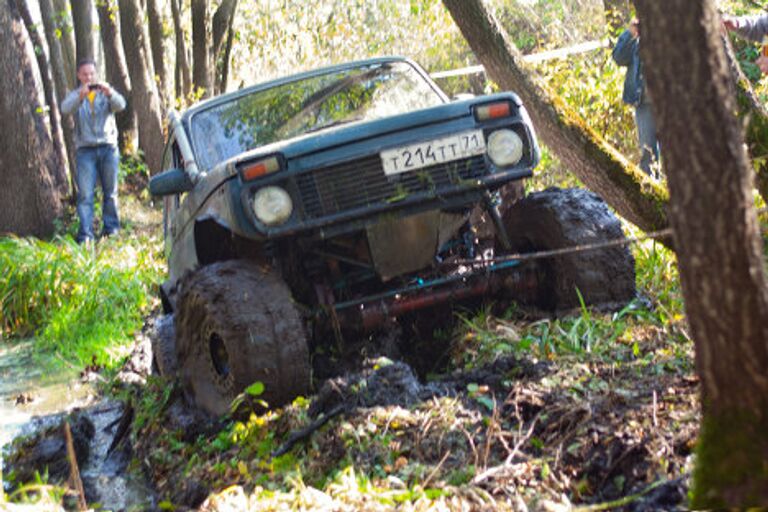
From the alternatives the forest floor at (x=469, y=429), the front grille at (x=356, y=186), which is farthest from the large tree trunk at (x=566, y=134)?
the front grille at (x=356, y=186)

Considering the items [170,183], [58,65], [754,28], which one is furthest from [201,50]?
[170,183]

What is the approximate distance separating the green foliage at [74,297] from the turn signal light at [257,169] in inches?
138

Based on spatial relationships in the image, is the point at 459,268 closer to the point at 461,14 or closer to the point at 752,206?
the point at 461,14

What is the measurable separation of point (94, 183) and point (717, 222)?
10.1 metres

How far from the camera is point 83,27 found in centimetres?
1399

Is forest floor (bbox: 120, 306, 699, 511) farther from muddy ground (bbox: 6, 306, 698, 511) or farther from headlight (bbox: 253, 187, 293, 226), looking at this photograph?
headlight (bbox: 253, 187, 293, 226)

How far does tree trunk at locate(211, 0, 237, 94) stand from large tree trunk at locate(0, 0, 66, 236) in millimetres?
3988

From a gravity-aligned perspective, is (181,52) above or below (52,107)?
above

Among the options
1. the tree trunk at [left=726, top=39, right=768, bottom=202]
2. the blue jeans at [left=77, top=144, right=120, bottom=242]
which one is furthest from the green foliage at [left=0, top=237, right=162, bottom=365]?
the tree trunk at [left=726, top=39, right=768, bottom=202]

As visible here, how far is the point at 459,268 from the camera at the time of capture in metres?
5.60

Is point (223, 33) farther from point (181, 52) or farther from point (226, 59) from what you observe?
point (181, 52)

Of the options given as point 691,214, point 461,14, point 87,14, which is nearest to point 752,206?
point 691,214

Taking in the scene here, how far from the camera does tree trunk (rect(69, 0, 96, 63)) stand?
14.0 meters

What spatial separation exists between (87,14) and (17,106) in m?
2.36
